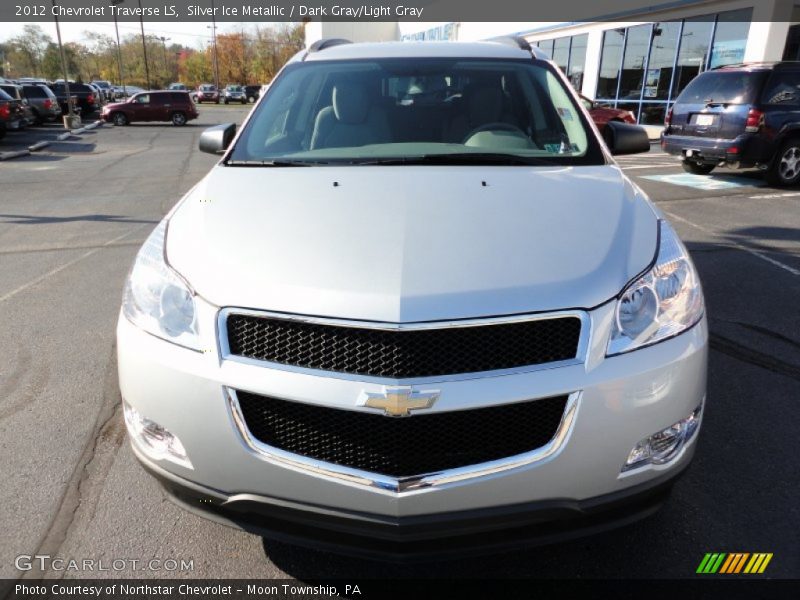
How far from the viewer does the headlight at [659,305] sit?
1.84 meters

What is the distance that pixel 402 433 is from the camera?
1.71m

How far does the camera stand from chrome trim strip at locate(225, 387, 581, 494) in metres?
1.73

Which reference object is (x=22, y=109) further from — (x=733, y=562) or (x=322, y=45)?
(x=733, y=562)

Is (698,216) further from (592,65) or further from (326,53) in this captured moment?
(592,65)

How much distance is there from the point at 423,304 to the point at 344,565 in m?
1.14

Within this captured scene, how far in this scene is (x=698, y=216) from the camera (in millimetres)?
8000

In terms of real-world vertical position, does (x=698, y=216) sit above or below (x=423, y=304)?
below

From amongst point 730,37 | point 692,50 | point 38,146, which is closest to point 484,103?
point 730,37

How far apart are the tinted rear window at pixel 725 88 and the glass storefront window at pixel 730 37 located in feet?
23.3

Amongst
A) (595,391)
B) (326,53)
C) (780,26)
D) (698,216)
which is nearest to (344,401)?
(595,391)

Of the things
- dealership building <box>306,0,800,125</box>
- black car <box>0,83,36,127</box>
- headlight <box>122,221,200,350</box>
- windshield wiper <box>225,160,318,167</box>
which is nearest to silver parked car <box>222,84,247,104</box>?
black car <box>0,83,36,127</box>

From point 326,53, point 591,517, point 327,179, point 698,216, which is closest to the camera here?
point 591,517

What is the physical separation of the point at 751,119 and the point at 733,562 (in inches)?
362

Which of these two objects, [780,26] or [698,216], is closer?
[698,216]
